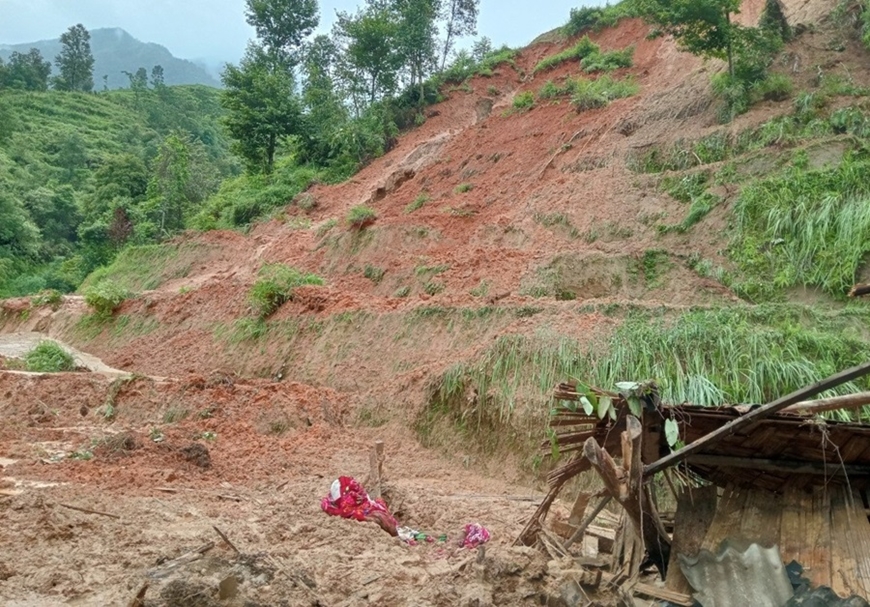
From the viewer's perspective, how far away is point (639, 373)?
7984 millimetres

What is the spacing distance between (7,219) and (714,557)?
35.9 meters

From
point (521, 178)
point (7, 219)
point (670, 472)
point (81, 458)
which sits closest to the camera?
point (670, 472)

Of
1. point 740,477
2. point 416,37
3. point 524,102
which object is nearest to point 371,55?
point 416,37

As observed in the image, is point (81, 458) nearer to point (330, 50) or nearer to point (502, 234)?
point (502, 234)

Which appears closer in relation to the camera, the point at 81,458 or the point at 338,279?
the point at 81,458

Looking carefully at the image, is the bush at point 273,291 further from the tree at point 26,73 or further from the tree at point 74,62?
the tree at point 74,62

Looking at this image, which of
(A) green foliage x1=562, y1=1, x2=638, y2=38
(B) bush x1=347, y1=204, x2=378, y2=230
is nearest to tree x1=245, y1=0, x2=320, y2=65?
(A) green foliage x1=562, y1=1, x2=638, y2=38

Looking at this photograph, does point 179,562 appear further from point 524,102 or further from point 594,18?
point 594,18

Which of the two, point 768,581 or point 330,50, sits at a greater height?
point 330,50

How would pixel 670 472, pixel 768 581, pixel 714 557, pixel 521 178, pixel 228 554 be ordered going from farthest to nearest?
pixel 521 178
pixel 228 554
pixel 670 472
pixel 714 557
pixel 768 581

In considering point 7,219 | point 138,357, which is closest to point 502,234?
point 138,357

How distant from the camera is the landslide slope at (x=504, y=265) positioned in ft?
31.3

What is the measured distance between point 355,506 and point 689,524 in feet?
11.4

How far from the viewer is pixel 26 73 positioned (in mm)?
58844
